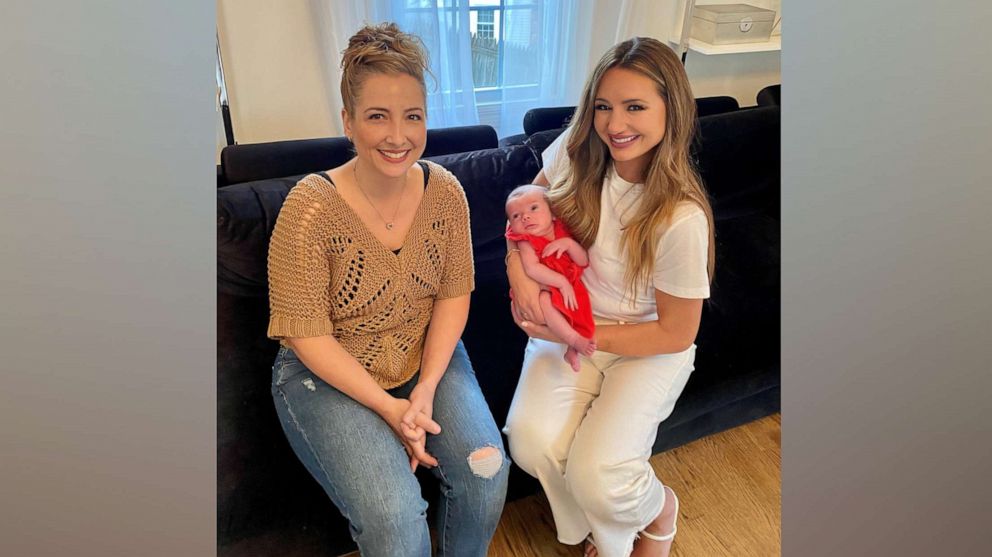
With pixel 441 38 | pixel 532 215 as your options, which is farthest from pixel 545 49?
pixel 532 215

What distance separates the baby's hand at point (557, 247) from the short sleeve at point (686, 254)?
124mm

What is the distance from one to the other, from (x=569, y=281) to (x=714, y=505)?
1.73 ft

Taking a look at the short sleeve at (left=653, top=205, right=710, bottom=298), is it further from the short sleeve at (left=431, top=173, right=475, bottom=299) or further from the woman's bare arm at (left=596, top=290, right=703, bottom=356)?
the short sleeve at (left=431, top=173, right=475, bottom=299)

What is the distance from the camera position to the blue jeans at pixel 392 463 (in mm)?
839

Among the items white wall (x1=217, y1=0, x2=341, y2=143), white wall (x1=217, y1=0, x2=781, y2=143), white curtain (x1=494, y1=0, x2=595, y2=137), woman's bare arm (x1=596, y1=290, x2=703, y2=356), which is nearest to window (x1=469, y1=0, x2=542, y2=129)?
white curtain (x1=494, y1=0, x2=595, y2=137)

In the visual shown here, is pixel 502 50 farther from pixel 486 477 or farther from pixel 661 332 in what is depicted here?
pixel 486 477

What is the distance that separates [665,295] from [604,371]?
0.18 meters

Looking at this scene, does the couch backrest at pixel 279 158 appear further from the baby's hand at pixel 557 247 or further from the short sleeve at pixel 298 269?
→ the baby's hand at pixel 557 247

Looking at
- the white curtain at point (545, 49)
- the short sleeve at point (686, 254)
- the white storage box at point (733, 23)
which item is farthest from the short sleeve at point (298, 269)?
the white storage box at point (733, 23)

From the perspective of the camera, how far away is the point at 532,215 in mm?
953

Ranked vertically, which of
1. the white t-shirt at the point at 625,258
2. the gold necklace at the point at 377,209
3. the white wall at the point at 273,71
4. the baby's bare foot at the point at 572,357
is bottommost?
the baby's bare foot at the point at 572,357
